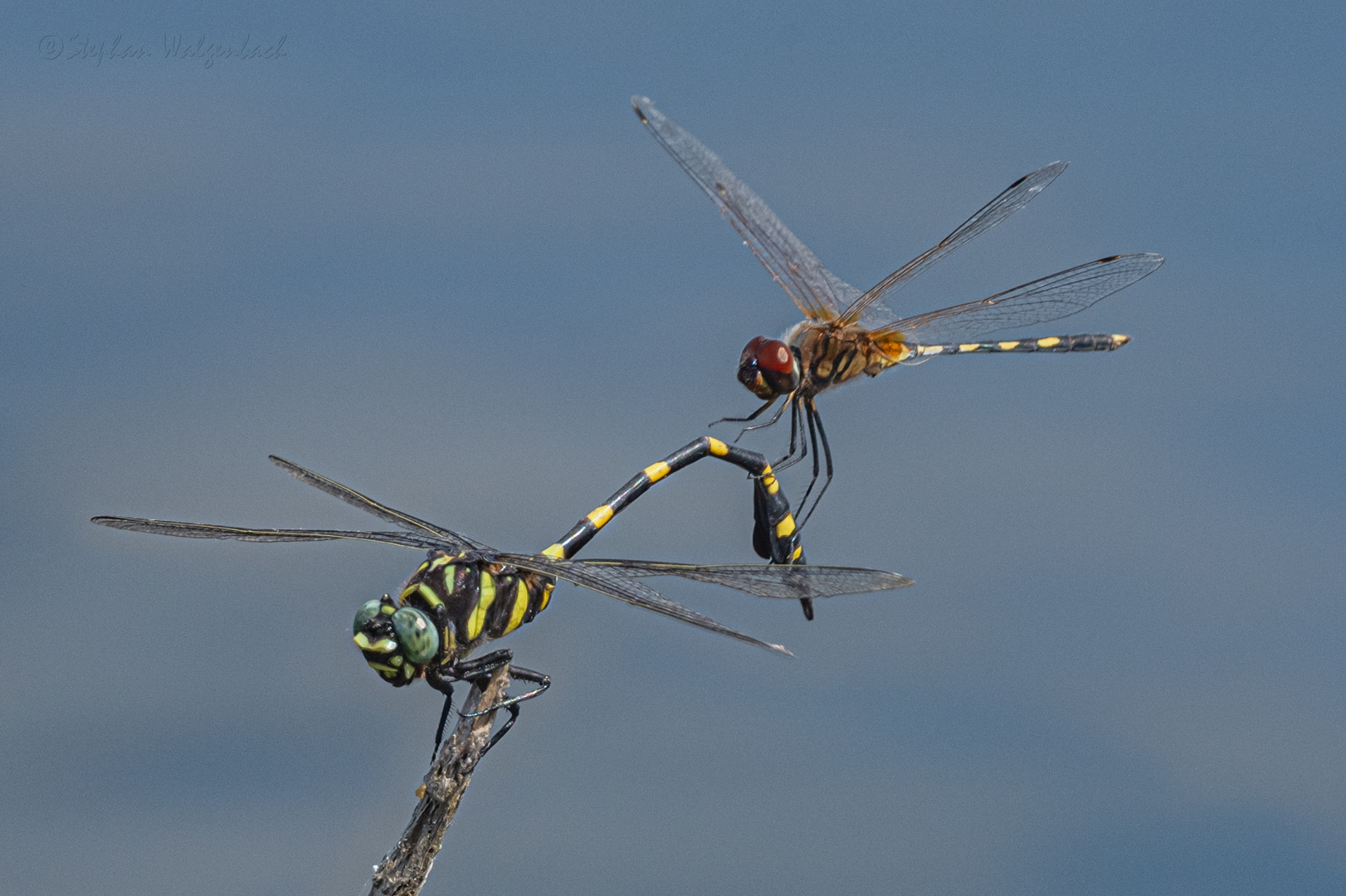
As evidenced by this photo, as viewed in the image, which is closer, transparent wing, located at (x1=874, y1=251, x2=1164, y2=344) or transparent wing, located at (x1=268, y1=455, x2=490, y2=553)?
transparent wing, located at (x1=268, y1=455, x2=490, y2=553)

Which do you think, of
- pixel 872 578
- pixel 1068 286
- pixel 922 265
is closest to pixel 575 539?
pixel 872 578

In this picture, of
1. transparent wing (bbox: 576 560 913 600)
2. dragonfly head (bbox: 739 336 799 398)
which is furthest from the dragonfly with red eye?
transparent wing (bbox: 576 560 913 600)

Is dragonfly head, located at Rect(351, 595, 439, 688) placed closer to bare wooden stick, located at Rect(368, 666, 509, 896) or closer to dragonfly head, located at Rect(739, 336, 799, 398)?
bare wooden stick, located at Rect(368, 666, 509, 896)

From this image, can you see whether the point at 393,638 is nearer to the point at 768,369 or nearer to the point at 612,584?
the point at 612,584

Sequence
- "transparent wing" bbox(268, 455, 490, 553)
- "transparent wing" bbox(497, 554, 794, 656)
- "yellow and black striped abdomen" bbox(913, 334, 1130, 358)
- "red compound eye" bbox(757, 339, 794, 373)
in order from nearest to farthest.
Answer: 1. "transparent wing" bbox(497, 554, 794, 656)
2. "transparent wing" bbox(268, 455, 490, 553)
3. "red compound eye" bbox(757, 339, 794, 373)
4. "yellow and black striped abdomen" bbox(913, 334, 1130, 358)

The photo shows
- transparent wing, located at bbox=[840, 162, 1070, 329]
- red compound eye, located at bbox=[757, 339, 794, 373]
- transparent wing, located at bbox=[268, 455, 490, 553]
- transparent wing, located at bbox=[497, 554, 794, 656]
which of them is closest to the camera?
transparent wing, located at bbox=[497, 554, 794, 656]

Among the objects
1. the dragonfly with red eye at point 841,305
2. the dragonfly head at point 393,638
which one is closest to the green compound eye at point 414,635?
the dragonfly head at point 393,638

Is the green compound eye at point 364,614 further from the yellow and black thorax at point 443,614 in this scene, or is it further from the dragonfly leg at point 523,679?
the dragonfly leg at point 523,679
